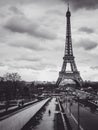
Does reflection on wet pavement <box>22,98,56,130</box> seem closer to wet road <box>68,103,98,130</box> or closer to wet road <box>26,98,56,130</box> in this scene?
wet road <box>26,98,56,130</box>

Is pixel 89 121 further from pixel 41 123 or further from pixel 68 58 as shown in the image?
pixel 68 58

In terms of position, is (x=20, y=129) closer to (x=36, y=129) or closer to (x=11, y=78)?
(x=36, y=129)

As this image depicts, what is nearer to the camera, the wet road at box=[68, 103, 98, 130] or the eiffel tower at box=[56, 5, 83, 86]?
the wet road at box=[68, 103, 98, 130]

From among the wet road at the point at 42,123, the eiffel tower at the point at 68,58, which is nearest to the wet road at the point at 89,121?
the wet road at the point at 42,123

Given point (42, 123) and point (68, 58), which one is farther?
point (68, 58)

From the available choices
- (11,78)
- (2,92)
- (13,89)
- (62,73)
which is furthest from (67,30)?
(2,92)

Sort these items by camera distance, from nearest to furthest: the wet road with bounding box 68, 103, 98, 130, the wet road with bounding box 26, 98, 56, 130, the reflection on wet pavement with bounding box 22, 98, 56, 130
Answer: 1. the reflection on wet pavement with bounding box 22, 98, 56, 130
2. the wet road with bounding box 26, 98, 56, 130
3. the wet road with bounding box 68, 103, 98, 130

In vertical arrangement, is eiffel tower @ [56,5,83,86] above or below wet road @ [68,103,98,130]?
above

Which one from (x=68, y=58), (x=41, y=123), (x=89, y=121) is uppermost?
(x=68, y=58)

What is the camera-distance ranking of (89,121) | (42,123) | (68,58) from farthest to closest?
1. (68,58)
2. (89,121)
3. (42,123)

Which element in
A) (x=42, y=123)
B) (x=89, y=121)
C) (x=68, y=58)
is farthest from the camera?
(x=68, y=58)

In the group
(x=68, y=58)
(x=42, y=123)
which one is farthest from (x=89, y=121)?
(x=68, y=58)

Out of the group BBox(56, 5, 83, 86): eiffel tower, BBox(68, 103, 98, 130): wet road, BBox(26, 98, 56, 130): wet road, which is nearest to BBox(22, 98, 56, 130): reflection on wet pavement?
BBox(26, 98, 56, 130): wet road
